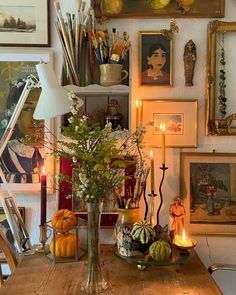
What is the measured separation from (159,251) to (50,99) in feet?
2.22

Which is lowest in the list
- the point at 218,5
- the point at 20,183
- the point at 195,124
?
the point at 20,183

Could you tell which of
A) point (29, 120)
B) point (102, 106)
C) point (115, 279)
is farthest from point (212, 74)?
point (115, 279)

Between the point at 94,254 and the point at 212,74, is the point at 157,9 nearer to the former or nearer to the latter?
the point at 212,74

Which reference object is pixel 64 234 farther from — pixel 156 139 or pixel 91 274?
pixel 156 139

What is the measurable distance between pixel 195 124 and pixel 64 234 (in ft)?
2.47

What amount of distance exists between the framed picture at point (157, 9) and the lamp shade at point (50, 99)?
482 millimetres

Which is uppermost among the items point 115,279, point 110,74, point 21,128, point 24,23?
point 24,23

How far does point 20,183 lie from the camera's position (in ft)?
5.86

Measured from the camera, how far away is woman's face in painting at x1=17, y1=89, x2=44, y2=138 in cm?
178

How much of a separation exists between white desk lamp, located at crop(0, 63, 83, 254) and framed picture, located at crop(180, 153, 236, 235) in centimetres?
68

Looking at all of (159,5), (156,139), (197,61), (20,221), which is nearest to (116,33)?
(159,5)

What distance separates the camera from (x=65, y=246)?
150cm

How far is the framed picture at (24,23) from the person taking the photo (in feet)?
5.68

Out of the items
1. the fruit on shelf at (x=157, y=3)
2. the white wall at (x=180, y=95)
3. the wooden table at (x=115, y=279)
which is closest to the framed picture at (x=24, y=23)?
the white wall at (x=180, y=95)
